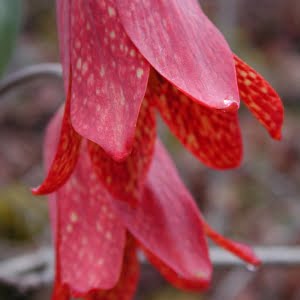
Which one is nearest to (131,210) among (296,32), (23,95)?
(23,95)

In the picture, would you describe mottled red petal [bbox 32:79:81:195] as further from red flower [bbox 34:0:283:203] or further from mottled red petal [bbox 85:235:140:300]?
mottled red petal [bbox 85:235:140:300]

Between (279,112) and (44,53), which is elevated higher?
(279,112)

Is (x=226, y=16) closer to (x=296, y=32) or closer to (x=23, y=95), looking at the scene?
(x=23, y=95)

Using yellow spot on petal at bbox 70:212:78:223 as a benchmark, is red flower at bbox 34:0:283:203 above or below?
above

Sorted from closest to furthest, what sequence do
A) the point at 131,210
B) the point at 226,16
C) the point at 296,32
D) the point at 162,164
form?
1. the point at 131,210
2. the point at 162,164
3. the point at 226,16
4. the point at 296,32

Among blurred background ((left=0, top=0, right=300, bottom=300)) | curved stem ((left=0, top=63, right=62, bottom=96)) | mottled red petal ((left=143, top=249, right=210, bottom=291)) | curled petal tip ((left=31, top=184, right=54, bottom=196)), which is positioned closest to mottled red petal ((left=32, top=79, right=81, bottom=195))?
curled petal tip ((left=31, top=184, right=54, bottom=196))

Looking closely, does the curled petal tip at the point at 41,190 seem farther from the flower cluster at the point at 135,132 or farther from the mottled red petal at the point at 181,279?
the mottled red petal at the point at 181,279

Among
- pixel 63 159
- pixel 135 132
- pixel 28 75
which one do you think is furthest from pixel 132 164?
pixel 28 75

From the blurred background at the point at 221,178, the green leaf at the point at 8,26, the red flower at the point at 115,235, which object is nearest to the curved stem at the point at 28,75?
the green leaf at the point at 8,26
